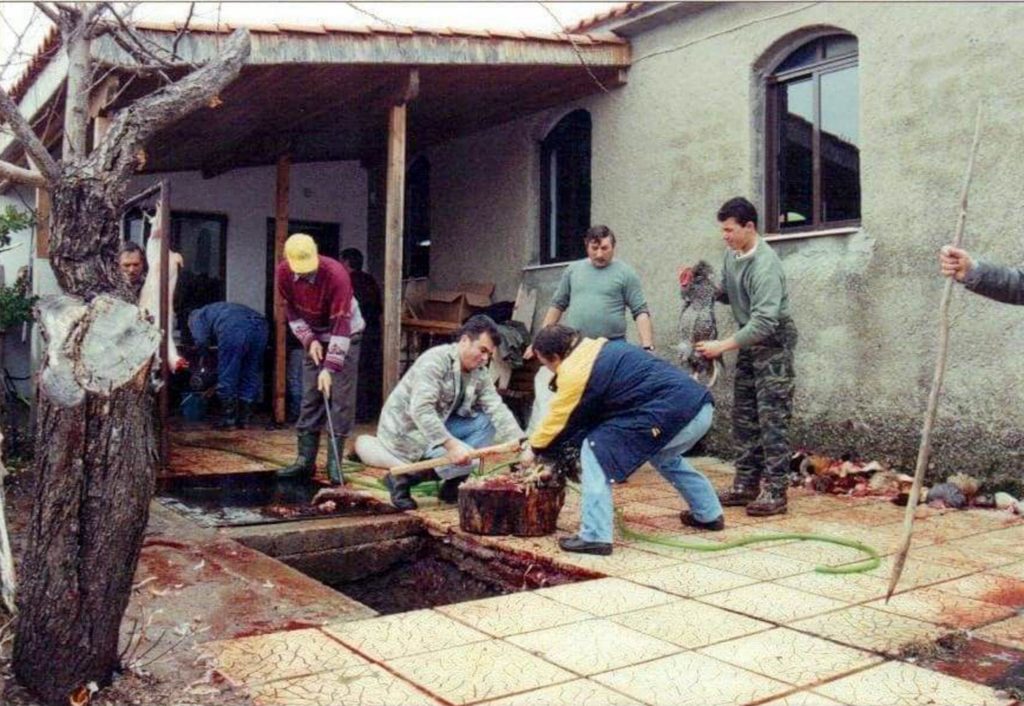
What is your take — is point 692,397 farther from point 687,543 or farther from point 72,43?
point 72,43

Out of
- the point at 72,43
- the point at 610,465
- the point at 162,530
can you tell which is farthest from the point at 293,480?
the point at 72,43

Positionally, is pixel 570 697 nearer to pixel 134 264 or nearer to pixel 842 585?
pixel 842 585

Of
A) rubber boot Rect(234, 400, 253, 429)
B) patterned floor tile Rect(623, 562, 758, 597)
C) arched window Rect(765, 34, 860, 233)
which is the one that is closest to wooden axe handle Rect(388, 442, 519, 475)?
patterned floor tile Rect(623, 562, 758, 597)

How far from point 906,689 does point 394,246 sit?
19.2 ft

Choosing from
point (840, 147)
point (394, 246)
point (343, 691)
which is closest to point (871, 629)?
point (343, 691)

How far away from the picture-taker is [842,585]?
3953mm

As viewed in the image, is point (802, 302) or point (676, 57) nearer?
point (802, 302)

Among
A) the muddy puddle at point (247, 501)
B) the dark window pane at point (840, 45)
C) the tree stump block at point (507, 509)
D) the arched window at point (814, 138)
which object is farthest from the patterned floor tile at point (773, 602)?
the dark window pane at point (840, 45)

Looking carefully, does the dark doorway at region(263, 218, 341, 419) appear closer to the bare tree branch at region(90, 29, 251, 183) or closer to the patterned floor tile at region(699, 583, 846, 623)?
the patterned floor tile at region(699, 583, 846, 623)

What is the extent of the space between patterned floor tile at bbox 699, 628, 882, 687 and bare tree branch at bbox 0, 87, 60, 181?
8.17 feet

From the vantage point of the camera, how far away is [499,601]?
3.75 meters

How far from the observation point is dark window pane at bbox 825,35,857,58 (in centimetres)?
705

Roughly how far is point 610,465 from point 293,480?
9.31ft

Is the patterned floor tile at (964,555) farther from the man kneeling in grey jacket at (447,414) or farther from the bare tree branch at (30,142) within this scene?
the bare tree branch at (30,142)
